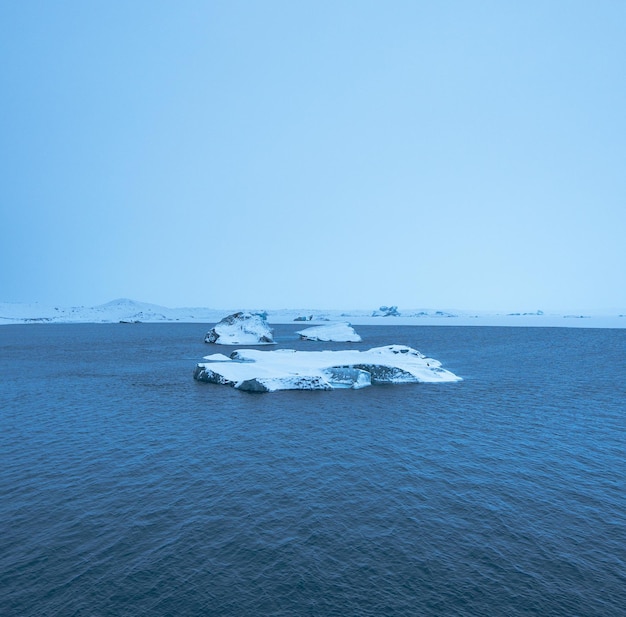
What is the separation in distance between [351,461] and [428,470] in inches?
161

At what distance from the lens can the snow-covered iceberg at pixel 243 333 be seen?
98.9 metres

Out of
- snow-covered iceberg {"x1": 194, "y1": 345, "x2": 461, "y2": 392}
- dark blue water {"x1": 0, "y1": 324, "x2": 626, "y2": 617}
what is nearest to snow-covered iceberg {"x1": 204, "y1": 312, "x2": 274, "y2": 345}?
snow-covered iceberg {"x1": 194, "y1": 345, "x2": 461, "y2": 392}

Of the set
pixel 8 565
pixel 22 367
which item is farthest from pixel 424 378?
pixel 22 367

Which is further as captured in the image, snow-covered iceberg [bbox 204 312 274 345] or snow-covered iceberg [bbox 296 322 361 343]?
snow-covered iceberg [bbox 296 322 361 343]

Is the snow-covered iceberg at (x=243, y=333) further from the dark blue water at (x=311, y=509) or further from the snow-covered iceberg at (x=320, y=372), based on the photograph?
the dark blue water at (x=311, y=509)

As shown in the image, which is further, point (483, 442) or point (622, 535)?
point (483, 442)

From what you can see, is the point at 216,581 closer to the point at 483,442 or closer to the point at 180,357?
the point at 483,442

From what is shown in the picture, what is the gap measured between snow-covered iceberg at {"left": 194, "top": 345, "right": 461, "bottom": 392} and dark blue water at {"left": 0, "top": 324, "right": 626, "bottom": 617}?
5.97 metres

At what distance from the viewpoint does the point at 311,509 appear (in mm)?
15953

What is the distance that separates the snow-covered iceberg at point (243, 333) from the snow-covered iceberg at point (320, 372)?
158 ft

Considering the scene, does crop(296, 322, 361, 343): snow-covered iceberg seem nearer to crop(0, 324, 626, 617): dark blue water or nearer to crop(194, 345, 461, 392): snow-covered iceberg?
crop(194, 345, 461, 392): snow-covered iceberg

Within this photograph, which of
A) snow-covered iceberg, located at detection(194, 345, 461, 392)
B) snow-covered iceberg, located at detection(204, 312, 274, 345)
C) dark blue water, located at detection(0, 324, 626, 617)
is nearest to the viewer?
dark blue water, located at detection(0, 324, 626, 617)

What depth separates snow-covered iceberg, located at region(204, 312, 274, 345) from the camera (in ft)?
325

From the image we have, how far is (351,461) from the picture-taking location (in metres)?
21.2
